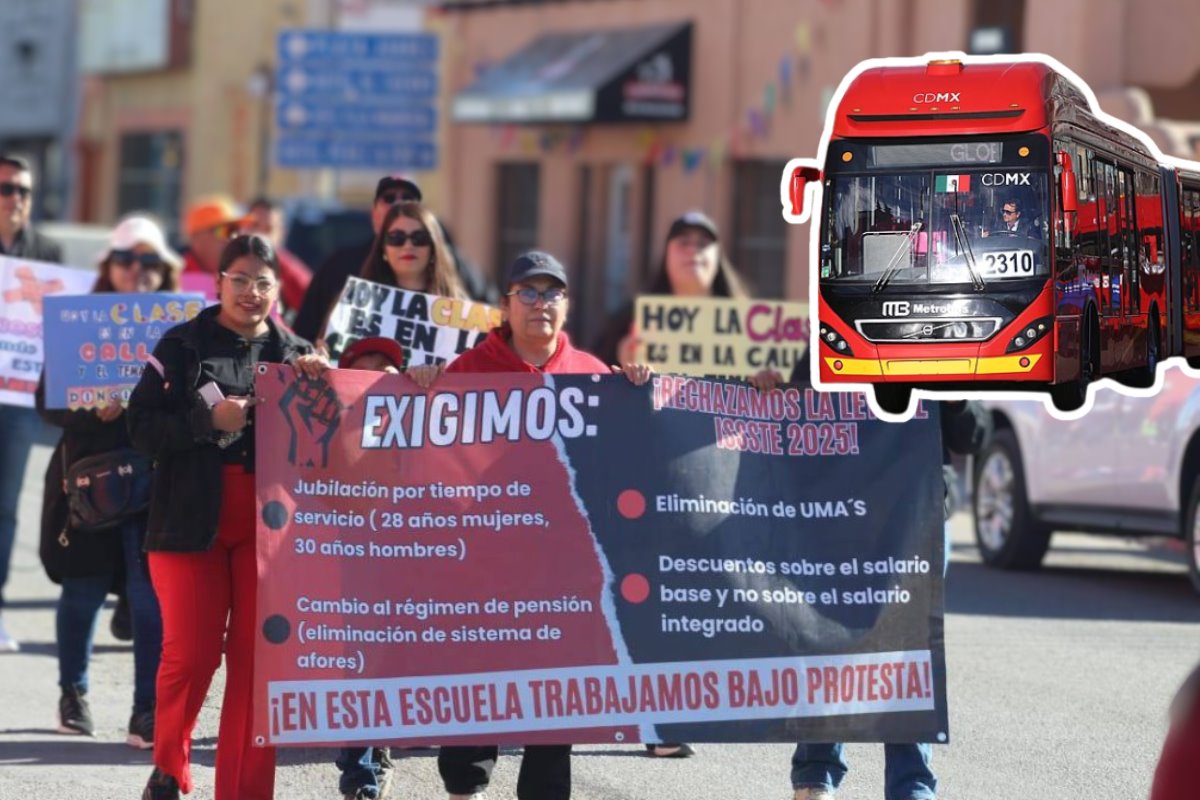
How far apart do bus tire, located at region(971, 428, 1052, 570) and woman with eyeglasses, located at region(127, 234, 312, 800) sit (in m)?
7.52

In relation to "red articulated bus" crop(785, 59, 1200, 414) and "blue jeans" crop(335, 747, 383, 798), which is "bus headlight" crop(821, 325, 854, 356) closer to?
"red articulated bus" crop(785, 59, 1200, 414)

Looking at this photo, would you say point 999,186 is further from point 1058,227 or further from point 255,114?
point 255,114

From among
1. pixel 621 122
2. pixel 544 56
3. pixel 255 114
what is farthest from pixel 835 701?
pixel 255 114

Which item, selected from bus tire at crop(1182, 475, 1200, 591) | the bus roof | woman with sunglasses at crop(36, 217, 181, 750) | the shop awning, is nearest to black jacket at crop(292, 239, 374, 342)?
woman with sunglasses at crop(36, 217, 181, 750)

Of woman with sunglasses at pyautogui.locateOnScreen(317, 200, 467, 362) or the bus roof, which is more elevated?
woman with sunglasses at pyautogui.locateOnScreen(317, 200, 467, 362)

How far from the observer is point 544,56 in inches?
1110

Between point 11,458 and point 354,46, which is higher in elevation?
point 354,46

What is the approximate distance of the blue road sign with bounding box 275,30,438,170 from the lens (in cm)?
3344

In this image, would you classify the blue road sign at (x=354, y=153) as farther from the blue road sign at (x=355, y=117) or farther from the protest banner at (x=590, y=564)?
the protest banner at (x=590, y=564)

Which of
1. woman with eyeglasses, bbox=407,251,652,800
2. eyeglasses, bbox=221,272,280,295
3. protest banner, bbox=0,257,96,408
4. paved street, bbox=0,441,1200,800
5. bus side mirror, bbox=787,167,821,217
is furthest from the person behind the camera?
protest banner, bbox=0,257,96,408

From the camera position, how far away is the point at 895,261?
2926 mm

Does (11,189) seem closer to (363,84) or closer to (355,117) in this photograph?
(363,84)

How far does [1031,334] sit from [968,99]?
1.31 feet

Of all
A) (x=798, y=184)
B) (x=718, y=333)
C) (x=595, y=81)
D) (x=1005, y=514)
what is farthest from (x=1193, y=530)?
(x=595, y=81)
